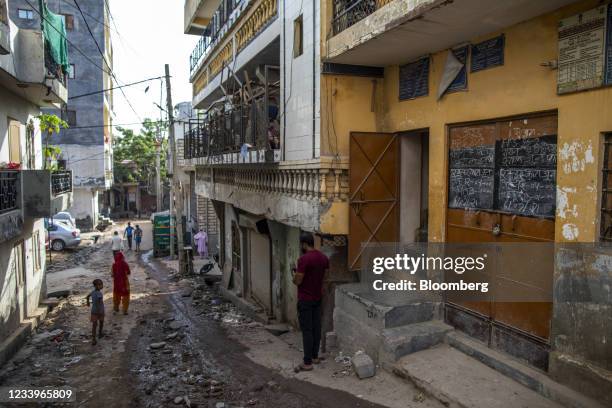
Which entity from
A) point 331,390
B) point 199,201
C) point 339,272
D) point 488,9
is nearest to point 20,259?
point 339,272

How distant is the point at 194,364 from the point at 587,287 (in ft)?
19.9

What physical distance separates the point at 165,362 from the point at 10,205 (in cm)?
401

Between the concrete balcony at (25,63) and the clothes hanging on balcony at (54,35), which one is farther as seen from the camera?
the clothes hanging on balcony at (54,35)

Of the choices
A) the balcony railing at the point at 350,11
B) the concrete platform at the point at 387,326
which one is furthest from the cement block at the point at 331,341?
the balcony railing at the point at 350,11

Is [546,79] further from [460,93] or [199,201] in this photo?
[199,201]

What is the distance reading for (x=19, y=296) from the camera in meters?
10.2

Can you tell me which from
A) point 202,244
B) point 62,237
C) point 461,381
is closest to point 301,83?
point 461,381

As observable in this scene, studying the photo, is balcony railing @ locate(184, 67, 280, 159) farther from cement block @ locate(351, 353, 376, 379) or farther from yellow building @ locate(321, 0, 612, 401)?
cement block @ locate(351, 353, 376, 379)

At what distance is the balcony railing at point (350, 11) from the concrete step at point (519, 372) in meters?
4.30

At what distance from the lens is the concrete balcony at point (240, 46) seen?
360 inches

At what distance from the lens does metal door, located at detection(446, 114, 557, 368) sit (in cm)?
486

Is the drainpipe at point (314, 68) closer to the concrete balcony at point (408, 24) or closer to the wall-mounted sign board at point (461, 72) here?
the concrete balcony at point (408, 24)

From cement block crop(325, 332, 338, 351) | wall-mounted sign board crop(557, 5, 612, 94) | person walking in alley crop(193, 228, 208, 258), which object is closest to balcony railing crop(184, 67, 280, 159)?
cement block crop(325, 332, 338, 351)

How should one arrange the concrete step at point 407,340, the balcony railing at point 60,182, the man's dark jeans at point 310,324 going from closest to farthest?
1. the concrete step at point 407,340
2. the man's dark jeans at point 310,324
3. the balcony railing at point 60,182
